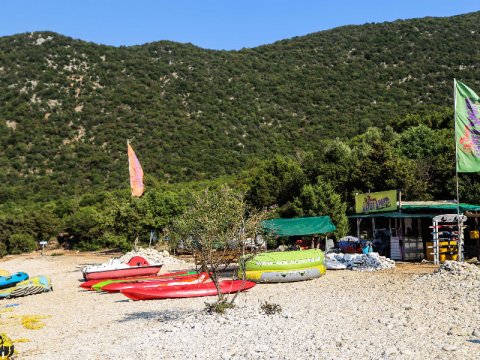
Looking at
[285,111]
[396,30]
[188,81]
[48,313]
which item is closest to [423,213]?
[48,313]

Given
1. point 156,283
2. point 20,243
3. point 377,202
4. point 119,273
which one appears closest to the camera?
point 156,283

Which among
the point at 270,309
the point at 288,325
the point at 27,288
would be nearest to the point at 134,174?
the point at 27,288

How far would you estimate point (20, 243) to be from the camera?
46.8 m

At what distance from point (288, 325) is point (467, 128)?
1226 centimetres

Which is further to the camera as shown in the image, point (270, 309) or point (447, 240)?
point (447, 240)

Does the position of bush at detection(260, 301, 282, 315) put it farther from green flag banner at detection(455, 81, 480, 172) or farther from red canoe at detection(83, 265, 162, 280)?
red canoe at detection(83, 265, 162, 280)

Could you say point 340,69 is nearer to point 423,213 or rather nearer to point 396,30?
point 396,30

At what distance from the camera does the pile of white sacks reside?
76.3ft

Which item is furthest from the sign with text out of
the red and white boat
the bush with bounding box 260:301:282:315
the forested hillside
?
the forested hillside

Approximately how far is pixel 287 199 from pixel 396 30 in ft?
200

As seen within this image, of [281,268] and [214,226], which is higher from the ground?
[214,226]

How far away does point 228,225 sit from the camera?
13930mm

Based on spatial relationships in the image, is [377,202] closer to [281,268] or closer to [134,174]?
[281,268]

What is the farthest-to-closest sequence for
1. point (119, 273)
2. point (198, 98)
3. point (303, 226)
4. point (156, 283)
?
1. point (198, 98)
2. point (303, 226)
3. point (119, 273)
4. point (156, 283)
